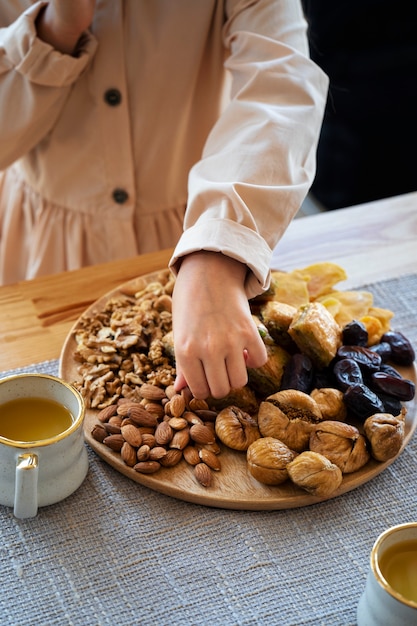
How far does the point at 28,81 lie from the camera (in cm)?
107

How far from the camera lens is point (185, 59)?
1.15 metres

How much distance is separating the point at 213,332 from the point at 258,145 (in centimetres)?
27

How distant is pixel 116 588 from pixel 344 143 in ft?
6.99

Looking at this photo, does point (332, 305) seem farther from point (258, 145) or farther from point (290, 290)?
point (258, 145)

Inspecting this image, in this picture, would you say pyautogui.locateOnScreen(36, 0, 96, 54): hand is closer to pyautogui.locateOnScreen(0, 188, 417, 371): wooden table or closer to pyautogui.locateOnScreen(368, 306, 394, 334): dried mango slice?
pyautogui.locateOnScreen(0, 188, 417, 371): wooden table

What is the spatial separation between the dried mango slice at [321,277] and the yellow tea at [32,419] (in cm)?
42

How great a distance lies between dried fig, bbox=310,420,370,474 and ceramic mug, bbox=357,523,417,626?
0.15m

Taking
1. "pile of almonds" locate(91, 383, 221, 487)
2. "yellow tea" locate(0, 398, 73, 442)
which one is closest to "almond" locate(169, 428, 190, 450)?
"pile of almonds" locate(91, 383, 221, 487)

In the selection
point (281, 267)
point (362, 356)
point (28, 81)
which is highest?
point (28, 81)

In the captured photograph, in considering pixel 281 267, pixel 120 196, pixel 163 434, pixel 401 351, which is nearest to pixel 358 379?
pixel 401 351

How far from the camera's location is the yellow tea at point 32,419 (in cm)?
74

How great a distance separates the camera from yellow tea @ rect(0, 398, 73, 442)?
0.74 meters

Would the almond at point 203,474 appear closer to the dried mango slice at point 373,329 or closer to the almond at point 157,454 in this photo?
the almond at point 157,454

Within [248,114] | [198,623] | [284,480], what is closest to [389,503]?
[284,480]
